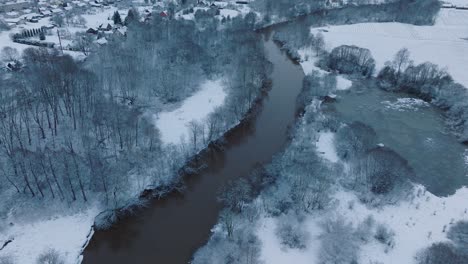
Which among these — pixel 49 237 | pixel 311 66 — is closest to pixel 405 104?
pixel 311 66

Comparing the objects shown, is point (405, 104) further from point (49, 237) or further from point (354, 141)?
point (49, 237)

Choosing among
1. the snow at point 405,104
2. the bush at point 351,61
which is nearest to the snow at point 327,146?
the snow at point 405,104

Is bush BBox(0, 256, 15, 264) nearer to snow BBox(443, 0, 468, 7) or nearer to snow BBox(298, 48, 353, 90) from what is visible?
snow BBox(298, 48, 353, 90)

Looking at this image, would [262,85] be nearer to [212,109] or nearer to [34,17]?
[212,109]

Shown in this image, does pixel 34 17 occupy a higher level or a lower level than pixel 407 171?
higher

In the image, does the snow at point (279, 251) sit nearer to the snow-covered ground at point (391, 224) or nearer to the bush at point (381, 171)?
the snow-covered ground at point (391, 224)

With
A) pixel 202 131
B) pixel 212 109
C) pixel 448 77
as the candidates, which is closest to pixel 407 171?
pixel 202 131
